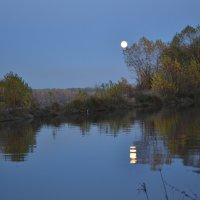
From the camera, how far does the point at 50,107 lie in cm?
5066

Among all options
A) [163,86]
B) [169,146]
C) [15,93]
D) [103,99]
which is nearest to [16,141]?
[169,146]

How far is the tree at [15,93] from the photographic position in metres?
47.4

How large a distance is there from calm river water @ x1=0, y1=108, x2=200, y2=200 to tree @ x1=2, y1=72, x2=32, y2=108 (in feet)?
54.8

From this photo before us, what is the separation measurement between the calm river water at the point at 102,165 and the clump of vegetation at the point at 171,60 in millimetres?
39920

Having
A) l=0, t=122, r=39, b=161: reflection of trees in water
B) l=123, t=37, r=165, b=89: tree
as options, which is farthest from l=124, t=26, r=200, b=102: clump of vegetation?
A: l=0, t=122, r=39, b=161: reflection of trees in water

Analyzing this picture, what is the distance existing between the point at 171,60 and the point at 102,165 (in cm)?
5637

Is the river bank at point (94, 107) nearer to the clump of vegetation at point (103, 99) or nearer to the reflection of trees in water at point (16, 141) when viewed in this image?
the clump of vegetation at point (103, 99)

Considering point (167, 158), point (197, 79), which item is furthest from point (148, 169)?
point (197, 79)

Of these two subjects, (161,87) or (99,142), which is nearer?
(99,142)

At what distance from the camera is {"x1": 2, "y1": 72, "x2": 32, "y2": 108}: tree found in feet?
156

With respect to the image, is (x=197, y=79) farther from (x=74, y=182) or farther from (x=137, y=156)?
A: (x=74, y=182)

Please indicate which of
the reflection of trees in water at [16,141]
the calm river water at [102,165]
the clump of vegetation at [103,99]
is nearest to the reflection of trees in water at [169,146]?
the calm river water at [102,165]

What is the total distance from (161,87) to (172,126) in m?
Answer: 33.7

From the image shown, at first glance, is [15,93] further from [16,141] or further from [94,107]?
[16,141]
